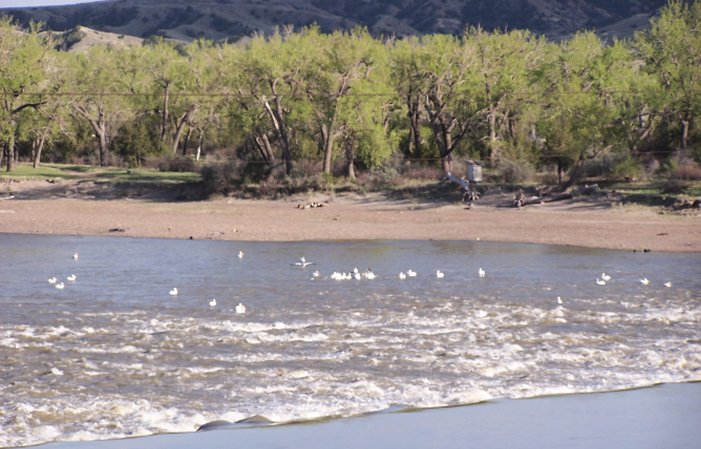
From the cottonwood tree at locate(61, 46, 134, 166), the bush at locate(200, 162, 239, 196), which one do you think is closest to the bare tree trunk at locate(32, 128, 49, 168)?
the cottonwood tree at locate(61, 46, 134, 166)

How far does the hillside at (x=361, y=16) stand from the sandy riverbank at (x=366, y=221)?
125 meters

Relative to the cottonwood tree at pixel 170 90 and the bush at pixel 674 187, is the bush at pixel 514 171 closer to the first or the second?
the bush at pixel 674 187

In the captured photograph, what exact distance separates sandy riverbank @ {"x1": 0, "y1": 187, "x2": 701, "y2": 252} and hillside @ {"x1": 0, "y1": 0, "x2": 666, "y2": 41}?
12482cm

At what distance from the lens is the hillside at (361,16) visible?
17312 centimetres

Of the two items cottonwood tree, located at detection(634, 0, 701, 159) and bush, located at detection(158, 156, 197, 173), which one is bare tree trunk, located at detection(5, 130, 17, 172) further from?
cottonwood tree, located at detection(634, 0, 701, 159)

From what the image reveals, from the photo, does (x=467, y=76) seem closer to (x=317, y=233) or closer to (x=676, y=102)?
(x=676, y=102)

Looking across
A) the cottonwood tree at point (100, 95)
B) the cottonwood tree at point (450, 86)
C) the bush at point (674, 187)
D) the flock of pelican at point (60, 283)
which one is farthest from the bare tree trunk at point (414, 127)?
the flock of pelican at point (60, 283)

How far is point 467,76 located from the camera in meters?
47.9

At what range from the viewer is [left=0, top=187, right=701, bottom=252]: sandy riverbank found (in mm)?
32719

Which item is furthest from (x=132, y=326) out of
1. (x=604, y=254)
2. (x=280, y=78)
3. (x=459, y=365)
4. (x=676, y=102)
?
(x=676, y=102)

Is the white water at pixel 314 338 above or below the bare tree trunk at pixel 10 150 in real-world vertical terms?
below

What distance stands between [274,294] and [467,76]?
27546 millimetres

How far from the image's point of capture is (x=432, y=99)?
49.3 meters

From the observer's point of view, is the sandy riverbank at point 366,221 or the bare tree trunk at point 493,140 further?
the bare tree trunk at point 493,140
